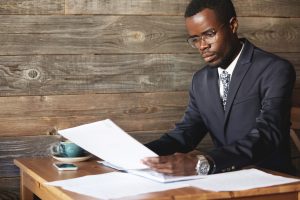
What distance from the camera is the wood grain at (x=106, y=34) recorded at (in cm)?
258

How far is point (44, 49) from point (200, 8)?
0.71 m

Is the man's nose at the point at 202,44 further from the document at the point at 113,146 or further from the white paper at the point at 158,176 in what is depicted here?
the white paper at the point at 158,176

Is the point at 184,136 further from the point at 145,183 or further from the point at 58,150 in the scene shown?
the point at 145,183

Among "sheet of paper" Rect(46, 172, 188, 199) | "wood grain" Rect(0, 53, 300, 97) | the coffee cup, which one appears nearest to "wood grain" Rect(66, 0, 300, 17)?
"wood grain" Rect(0, 53, 300, 97)

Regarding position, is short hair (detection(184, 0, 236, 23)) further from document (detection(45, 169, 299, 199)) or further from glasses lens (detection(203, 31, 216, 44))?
document (detection(45, 169, 299, 199))

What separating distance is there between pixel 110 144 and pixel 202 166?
1.23 ft

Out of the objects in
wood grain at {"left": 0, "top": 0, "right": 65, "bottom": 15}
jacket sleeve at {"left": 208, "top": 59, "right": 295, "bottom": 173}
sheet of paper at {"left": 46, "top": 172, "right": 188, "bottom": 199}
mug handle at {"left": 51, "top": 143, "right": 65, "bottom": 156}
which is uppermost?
wood grain at {"left": 0, "top": 0, "right": 65, "bottom": 15}

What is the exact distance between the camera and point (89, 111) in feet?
8.91

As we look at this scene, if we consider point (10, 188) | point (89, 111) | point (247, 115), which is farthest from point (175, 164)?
point (10, 188)

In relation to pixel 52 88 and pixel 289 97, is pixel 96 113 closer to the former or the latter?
pixel 52 88

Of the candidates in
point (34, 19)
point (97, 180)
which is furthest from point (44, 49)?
point (97, 180)

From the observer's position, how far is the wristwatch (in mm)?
1935

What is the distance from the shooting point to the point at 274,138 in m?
2.13

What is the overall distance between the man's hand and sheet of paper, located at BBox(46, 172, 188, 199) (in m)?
0.05
